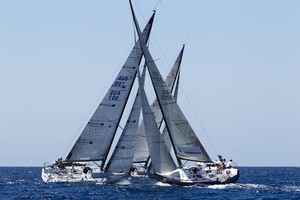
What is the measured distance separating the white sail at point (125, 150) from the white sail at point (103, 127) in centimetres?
110

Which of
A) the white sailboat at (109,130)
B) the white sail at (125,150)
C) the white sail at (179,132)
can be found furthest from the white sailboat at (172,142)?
the white sailboat at (109,130)

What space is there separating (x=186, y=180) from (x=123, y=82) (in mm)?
11670

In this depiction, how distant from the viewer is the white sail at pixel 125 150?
5834 centimetres

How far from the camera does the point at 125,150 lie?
193 feet

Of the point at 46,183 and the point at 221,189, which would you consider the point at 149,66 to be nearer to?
the point at 221,189

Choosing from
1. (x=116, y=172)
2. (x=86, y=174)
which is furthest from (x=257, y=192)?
(x=86, y=174)

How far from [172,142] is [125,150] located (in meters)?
6.18

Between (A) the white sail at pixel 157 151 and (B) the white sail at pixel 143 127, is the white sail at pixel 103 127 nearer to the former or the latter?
(A) the white sail at pixel 157 151

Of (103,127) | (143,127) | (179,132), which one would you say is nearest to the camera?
(179,132)

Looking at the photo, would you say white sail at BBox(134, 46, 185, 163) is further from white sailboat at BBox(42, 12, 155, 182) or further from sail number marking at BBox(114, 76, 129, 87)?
sail number marking at BBox(114, 76, 129, 87)

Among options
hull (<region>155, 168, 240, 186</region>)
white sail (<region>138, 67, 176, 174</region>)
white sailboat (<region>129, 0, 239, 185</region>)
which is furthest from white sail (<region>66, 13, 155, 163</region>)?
hull (<region>155, 168, 240, 186</region>)

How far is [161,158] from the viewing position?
53.3 metres

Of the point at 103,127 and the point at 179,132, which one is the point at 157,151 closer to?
the point at 179,132

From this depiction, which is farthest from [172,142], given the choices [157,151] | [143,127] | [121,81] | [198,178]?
[143,127]
